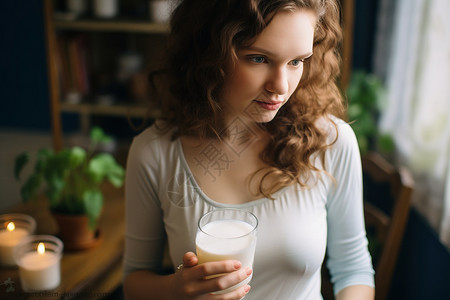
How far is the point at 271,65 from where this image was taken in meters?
0.89

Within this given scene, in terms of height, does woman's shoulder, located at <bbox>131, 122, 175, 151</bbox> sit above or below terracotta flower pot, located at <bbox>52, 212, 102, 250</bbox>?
above

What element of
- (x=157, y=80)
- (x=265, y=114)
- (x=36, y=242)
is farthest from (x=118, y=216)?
(x=265, y=114)

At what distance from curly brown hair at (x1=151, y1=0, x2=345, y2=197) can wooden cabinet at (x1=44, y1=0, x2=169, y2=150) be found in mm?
1436

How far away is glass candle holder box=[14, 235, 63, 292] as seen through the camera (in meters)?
1.38

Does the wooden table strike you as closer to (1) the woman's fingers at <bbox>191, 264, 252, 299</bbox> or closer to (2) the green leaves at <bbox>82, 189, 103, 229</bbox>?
(2) the green leaves at <bbox>82, 189, 103, 229</bbox>

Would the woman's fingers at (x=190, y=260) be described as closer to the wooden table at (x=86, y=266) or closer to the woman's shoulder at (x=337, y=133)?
the woman's shoulder at (x=337, y=133)

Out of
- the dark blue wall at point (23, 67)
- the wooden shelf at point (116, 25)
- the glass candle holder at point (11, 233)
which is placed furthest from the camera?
the dark blue wall at point (23, 67)

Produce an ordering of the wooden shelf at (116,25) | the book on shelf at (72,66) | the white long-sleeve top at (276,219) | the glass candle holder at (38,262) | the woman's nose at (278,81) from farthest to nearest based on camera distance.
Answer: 1. the book on shelf at (72,66)
2. the wooden shelf at (116,25)
3. the glass candle holder at (38,262)
4. the white long-sleeve top at (276,219)
5. the woman's nose at (278,81)

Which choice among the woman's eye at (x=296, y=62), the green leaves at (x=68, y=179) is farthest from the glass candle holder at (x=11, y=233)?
the woman's eye at (x=296, y=62)

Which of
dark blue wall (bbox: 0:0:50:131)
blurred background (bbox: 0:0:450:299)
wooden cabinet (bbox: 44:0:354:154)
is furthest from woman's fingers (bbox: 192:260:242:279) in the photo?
dark blue wall (bbox: 0:0:50:131)

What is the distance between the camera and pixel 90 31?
9.27 feet

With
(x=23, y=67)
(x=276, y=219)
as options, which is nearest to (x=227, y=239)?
(x=276, y=219)

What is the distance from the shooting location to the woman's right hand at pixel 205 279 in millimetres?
772

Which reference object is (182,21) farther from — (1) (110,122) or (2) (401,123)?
(1) (110,122)
